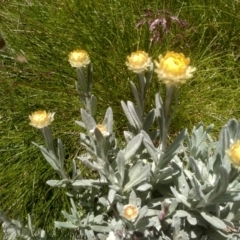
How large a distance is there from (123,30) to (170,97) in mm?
844

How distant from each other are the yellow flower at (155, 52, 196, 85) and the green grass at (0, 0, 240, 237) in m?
0.70

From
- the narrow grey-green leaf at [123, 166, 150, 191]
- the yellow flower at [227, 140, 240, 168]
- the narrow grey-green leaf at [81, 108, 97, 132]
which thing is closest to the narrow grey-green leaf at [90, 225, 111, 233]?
the narrow grey-green leaf at [123, 166, 150, 191]

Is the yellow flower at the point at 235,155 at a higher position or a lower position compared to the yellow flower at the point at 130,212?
higher

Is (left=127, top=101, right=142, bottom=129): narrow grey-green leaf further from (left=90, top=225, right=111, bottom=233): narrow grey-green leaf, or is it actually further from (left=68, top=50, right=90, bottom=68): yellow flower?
(left=90, top=225, right=111, bottom=233): narrow grey-green leaf

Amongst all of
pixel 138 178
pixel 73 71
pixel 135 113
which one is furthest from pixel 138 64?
pixel 73 71

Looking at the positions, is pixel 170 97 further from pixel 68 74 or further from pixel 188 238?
pixel 68 74

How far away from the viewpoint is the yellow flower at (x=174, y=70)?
0.73 metres

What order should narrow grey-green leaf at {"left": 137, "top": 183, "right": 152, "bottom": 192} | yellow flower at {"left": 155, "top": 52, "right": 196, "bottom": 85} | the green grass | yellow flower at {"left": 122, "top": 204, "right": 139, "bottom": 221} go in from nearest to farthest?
1. yellow flower at {"left": 155, "top": 52, "right": 196, "bottom": 85}
2. yellow flower at {"left": 122, "top": 204, "right": 139, "bottom": 221}
3. narrow grey-green leaf at {"left": 137, "top": 183, "right": 152, "bottom": 192}
4. the green grass

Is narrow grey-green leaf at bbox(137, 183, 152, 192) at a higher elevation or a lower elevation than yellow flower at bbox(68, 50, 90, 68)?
lower

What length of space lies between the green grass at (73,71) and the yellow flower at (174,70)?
2.30 ft

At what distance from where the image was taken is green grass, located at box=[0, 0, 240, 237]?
137 centimetres

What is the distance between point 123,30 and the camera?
154 cm

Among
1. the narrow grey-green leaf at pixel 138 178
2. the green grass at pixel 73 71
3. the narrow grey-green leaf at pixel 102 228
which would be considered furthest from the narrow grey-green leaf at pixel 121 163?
the green grass at pixel 73 71

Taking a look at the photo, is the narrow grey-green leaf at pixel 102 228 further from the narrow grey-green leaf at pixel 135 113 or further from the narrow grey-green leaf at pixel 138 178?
the narrow grey-green leaf at pixel 135 113
